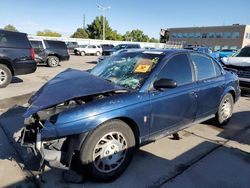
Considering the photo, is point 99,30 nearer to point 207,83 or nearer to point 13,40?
point 13,40

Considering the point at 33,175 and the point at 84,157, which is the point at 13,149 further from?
the point at 84,157

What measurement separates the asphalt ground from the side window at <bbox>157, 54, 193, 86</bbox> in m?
1.15

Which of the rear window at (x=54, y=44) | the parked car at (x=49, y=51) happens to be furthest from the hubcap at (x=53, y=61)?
the rear window at (x=54, y=44)

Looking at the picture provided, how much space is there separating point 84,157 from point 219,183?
1783 mm

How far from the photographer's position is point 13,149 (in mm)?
4223

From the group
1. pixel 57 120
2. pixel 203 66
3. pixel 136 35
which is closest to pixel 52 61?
pixel 203 66

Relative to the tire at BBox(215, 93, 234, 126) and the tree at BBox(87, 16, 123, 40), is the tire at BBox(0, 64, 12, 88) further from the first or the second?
the tree at BBox(87, 16, 123, 40)

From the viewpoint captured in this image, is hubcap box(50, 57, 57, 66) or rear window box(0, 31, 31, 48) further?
hubcap box(50, 57, 57, 66)

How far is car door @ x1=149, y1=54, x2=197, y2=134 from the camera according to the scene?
3.82 m

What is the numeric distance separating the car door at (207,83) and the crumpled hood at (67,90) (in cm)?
173

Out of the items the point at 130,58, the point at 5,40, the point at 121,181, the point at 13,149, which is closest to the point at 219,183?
the point at 121,181

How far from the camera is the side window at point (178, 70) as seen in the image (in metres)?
4.07

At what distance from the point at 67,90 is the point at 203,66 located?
2632 millimetres

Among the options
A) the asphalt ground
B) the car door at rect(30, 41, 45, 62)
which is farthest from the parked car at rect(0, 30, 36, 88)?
the car door at rect(30, 41, 45, 62)
